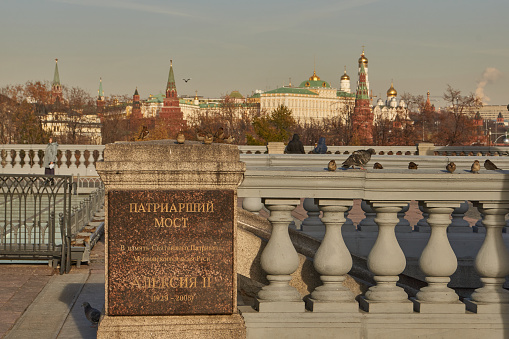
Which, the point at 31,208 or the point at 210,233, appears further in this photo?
the point at 31,208

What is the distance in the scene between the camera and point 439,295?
6.05 meters


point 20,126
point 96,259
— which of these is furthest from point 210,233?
point 20,126

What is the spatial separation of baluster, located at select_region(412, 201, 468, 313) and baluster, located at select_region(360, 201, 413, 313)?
146 millimetres

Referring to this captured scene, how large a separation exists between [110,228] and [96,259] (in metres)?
6.28

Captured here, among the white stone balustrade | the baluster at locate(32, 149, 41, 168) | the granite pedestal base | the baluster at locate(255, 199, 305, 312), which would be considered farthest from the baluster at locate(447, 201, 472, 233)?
the baluster at locate(32, 149, 41, 168)

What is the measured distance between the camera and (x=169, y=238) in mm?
5840

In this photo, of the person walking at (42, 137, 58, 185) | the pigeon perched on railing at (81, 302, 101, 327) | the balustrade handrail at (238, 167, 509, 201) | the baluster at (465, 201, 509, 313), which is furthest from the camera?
the person walking at (42, 137, 58, 185)

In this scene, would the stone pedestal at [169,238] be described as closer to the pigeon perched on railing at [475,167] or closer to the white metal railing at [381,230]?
the white metal railing at [381,230]

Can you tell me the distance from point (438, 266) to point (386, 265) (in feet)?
1.21

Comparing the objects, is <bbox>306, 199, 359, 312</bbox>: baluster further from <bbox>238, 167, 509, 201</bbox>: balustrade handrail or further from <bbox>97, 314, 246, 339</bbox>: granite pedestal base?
<bbox>97, 314, 246, 339</bbox>: granite pedestal base

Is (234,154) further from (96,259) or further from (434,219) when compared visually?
(96,259)

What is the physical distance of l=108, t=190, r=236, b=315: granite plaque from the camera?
582 centimetres

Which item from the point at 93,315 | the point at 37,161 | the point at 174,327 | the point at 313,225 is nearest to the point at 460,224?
the point at 313,225

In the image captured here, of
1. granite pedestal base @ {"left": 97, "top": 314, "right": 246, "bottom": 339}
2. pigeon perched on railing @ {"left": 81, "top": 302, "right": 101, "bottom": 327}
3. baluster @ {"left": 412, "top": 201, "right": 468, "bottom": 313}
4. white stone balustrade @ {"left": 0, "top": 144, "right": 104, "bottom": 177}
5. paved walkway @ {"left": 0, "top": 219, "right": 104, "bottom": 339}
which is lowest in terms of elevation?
paved walkway @ {"left": 0, "top": 219, "right": 104, "bottom": 339}
